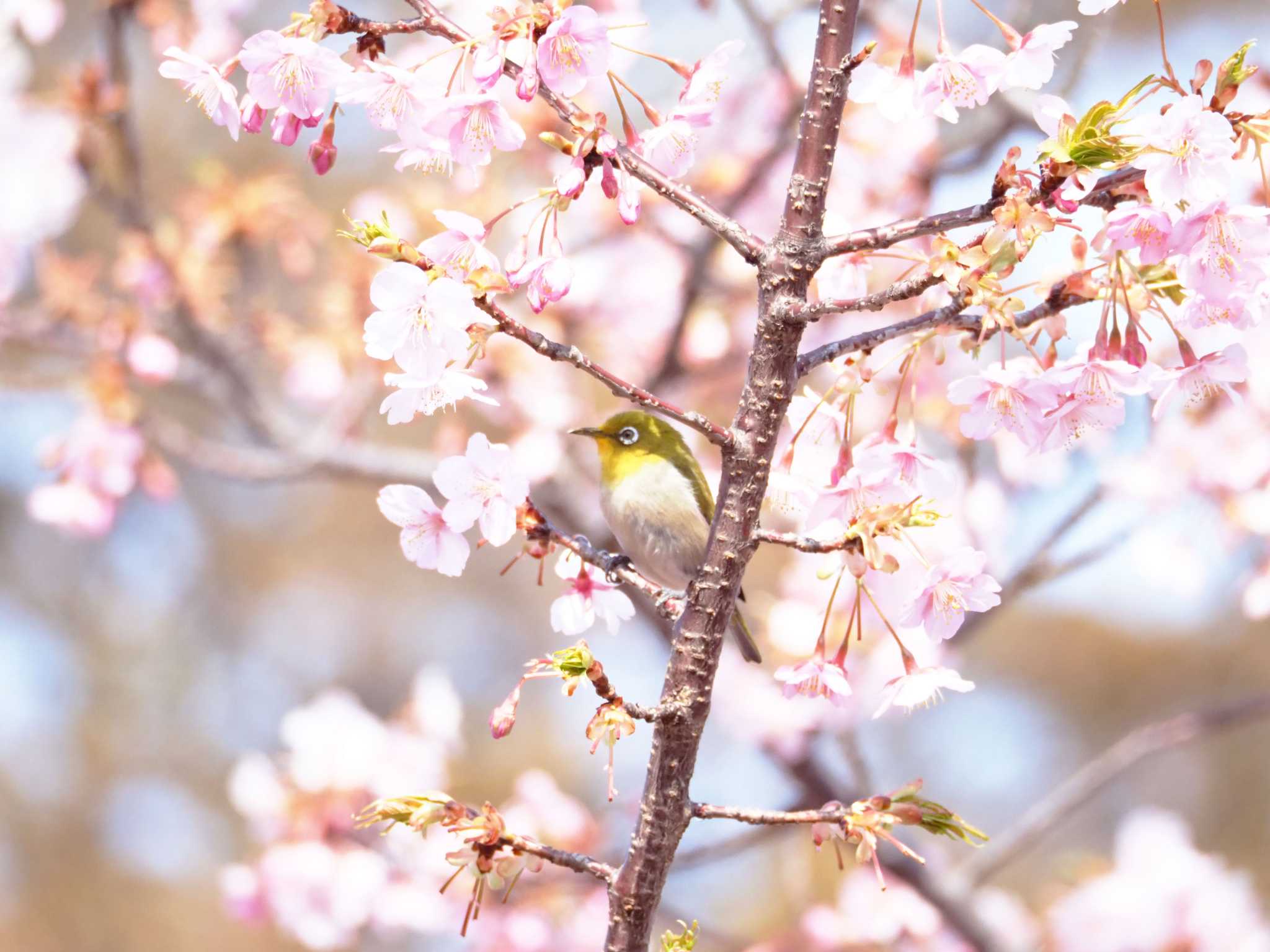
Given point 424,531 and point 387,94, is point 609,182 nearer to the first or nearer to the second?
point 387,94

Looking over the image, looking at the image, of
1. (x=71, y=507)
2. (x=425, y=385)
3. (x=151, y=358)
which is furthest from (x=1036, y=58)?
(x=71, y=507)

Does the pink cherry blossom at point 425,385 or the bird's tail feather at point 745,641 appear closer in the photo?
the pink cherry blossom at point 425,385

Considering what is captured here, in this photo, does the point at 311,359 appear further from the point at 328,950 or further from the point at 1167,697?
the point at 1167,697

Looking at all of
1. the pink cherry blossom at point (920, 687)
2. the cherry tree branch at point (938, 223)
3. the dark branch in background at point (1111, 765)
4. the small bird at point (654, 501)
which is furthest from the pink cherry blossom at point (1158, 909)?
the cherry tree branch at point (938, 223)

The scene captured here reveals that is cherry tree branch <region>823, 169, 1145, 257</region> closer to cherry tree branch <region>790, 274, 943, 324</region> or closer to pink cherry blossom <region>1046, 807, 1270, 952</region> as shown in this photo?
cherry tree branch <region>790, 274, 943, 324</region>

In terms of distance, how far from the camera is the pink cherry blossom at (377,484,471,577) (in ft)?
4.81

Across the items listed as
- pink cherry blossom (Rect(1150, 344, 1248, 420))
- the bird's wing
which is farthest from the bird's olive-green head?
pink cherry blossom (Rect(1150, 344, 1248, 420))

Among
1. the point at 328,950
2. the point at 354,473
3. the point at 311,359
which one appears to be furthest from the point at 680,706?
the point at 311,359

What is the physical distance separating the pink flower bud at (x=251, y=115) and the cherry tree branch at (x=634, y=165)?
15 cm

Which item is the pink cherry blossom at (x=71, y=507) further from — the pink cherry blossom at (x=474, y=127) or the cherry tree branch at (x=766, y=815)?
the cherry tree branch at (x=766, y=815)

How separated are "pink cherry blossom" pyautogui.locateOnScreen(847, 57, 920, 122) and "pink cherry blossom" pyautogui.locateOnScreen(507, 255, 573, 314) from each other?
1.50ft

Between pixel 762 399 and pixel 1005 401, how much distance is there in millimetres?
314

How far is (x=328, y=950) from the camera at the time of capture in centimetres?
374

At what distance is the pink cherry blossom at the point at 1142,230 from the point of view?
1251mm
